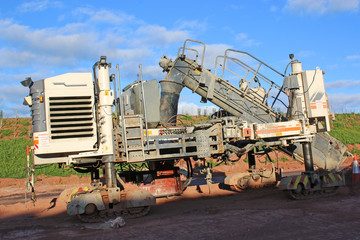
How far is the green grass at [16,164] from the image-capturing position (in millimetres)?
21094

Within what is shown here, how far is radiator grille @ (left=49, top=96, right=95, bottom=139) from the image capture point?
7.83 meters

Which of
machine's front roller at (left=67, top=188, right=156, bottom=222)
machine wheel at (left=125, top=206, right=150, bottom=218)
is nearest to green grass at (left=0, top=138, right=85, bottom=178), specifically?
machine's front roller at (left=67, top=188, right=156, bottom=222)

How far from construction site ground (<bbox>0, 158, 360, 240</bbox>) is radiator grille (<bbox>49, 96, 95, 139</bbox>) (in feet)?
7.16

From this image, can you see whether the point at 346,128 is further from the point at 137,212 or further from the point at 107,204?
the point at 107,204

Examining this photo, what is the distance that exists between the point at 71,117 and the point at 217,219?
4273 mm

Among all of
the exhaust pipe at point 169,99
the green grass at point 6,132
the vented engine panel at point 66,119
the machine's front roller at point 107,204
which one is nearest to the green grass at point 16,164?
the green grass at point 6,132

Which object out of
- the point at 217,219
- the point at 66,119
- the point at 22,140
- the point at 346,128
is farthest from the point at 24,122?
the point at 346,128

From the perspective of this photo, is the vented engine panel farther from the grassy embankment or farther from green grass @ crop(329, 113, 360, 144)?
green grass @ crop(329, 113, 360, 144)

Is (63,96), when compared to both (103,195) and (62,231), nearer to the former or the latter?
(103,195)

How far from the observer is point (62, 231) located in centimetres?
724

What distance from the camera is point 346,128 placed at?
38.2 metres

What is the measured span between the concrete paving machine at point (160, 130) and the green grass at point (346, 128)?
21.5 m

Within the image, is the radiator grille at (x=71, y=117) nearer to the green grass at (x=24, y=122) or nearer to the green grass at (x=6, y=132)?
the green grass at (x=6, y=132)

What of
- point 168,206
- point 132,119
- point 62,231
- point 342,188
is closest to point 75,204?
point 62,231
